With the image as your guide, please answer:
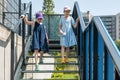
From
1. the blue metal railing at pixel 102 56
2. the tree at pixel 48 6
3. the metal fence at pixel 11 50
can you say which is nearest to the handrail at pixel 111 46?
the blue metal railing at pixel 102 56

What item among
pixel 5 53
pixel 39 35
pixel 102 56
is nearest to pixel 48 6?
pixel 39 35

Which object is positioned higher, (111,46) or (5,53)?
(111,46)

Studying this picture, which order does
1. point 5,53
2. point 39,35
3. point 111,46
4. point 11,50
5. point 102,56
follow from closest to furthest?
point 111,46
point 102,56
point 5,53
point 11,50
point 39,35

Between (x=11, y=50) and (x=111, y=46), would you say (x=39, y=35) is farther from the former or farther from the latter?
(x=111, y=46)

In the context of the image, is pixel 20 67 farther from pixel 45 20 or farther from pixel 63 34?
pixel 45 20

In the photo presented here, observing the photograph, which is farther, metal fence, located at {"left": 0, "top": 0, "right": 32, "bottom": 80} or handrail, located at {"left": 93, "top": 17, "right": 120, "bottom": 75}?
metal fence, located at {"left": 0, "top": 0, "right": 32, "bottom": 80}

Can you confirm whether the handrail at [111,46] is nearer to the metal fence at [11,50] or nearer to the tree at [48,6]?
the metal fence at [11,50]


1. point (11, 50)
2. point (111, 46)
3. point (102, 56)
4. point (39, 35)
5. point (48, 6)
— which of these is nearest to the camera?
point (111, 46)

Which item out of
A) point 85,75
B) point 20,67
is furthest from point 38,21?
point 85,75

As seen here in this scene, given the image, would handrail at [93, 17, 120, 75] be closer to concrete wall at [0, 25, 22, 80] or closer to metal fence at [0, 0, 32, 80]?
concrete wall at [0, 25, 22, 80]

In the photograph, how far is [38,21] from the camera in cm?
886

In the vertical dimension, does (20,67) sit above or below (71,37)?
below

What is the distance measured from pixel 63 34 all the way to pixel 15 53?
4.22 ft

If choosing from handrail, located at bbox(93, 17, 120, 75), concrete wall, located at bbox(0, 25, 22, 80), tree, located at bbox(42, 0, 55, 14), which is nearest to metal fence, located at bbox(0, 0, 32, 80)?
concrete wall, located at bbox(0, 25, 22, 80)
